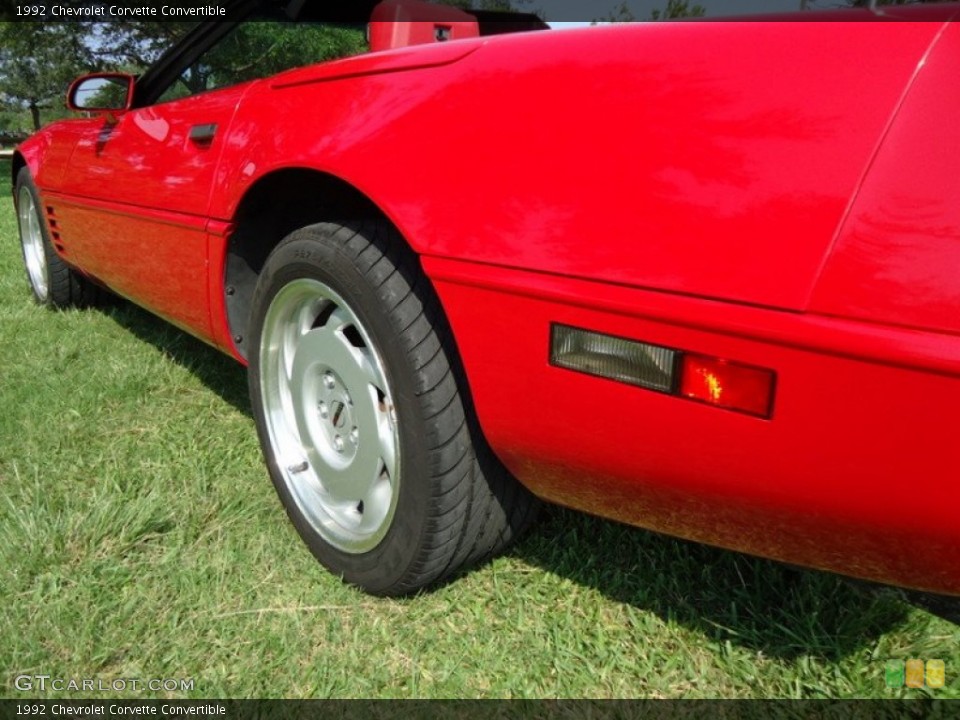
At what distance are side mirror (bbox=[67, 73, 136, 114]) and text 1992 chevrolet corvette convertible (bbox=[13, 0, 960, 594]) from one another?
1251 millimetres

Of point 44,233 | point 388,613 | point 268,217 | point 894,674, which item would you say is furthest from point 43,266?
point 894,674

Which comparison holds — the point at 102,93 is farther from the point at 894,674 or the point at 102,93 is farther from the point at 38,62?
the point at 38,62

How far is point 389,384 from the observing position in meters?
1.54

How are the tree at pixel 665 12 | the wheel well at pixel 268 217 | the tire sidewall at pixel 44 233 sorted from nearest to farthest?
the tree at pixel 665 12, the wheel well at pixel 268 217, the tire sidewall at pixel 44 233

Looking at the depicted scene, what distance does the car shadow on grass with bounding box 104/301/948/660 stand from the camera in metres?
1.57

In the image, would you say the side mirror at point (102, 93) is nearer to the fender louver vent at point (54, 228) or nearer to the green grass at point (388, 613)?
the fender louver vent at point (54, 228)

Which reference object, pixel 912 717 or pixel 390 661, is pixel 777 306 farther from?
pixel 390 661

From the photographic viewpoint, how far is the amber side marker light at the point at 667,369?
106 cm

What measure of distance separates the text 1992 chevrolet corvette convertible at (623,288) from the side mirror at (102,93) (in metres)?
1.25

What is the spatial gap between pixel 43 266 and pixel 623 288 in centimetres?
389

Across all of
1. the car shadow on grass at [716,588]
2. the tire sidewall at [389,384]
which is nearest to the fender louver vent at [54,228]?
Result: the tire sidewall at [389,384]

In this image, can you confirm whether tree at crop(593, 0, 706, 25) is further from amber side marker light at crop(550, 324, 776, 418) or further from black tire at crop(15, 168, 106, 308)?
black tire at crop(15, 168, 106, 308)

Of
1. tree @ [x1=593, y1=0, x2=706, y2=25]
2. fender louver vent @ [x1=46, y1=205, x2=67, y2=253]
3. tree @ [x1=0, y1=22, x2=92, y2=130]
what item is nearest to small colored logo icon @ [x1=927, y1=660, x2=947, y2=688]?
tree @ [x1=593, y1=0, x2=706, y2=25]

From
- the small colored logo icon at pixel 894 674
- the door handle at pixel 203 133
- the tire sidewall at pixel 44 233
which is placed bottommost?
the small colored logo icon at pixel 894 674
